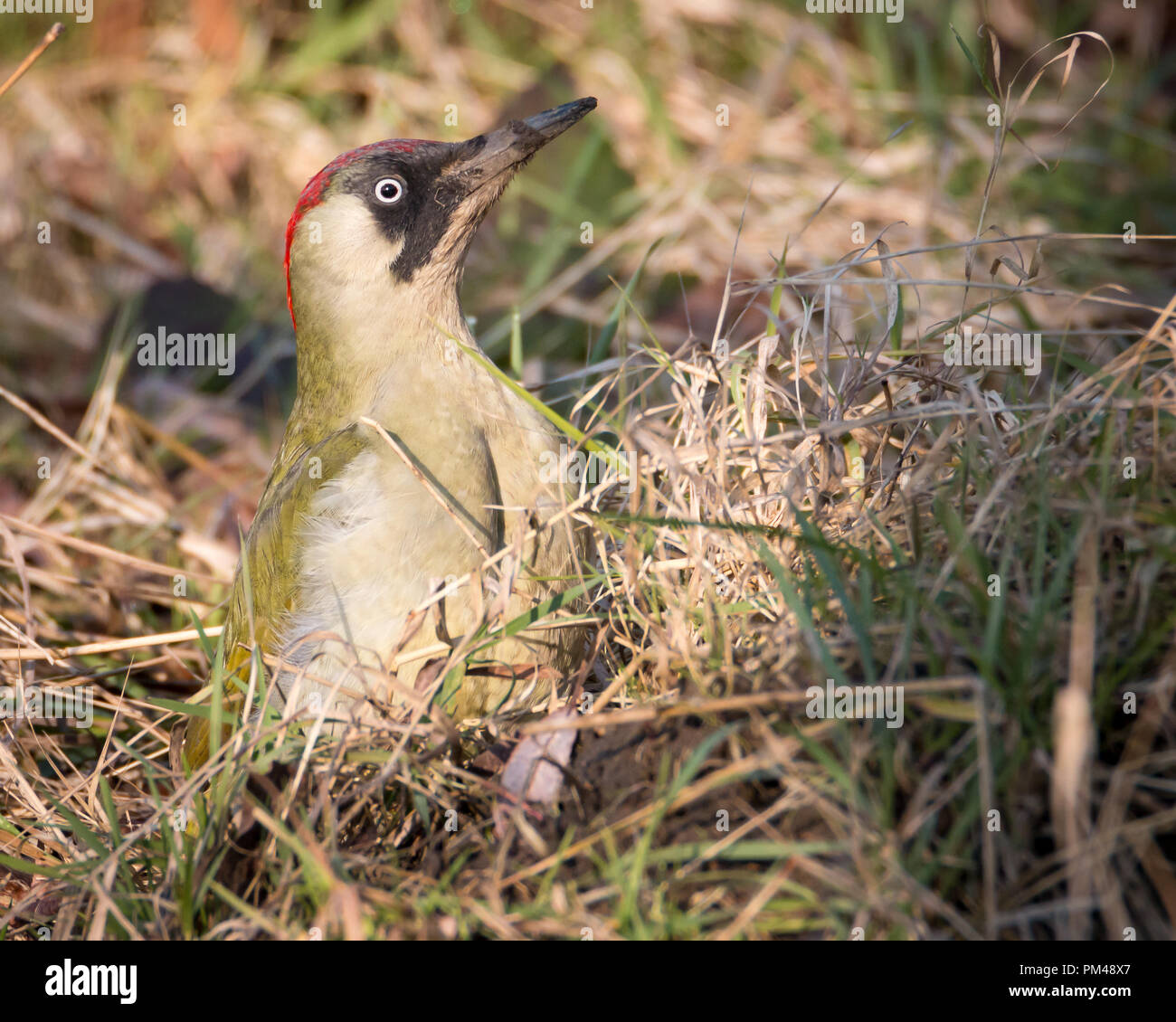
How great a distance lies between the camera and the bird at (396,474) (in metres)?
2.56

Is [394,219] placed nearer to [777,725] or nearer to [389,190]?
[389,190]

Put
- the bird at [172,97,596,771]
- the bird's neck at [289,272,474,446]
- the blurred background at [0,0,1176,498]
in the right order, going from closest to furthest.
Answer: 1. the bird at [172,97,596,771]
2. the bird's neck at [289,272,474,446]
3. the blurred background at [0,0,1176,498]

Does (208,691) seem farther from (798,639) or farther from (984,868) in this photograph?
(984,868)

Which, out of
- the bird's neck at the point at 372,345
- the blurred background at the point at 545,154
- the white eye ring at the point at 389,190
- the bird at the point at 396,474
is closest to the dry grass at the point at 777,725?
the bird at the point at 396,474

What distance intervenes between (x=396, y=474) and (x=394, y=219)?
0.72m

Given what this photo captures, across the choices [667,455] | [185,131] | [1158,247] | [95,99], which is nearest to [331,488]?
[667,455]

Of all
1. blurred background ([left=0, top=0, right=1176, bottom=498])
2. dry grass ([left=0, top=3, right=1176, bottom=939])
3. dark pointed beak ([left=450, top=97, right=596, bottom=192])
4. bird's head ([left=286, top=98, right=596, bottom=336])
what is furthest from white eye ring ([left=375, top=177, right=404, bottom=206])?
blurred background ([left=0, top=0, right=1176, bottom=498])

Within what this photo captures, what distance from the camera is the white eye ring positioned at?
2.99 m

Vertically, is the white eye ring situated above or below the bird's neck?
above

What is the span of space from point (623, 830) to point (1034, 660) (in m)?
0.70

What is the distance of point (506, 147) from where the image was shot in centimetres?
307

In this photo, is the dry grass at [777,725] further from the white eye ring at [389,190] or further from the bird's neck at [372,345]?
the white eye ring at [389,190]

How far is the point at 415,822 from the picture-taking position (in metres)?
2.16

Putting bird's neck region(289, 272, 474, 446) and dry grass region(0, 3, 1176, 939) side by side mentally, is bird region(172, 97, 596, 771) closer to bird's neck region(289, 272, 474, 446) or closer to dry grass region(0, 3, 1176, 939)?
bird's neck region(289, 272, 474, 446)
